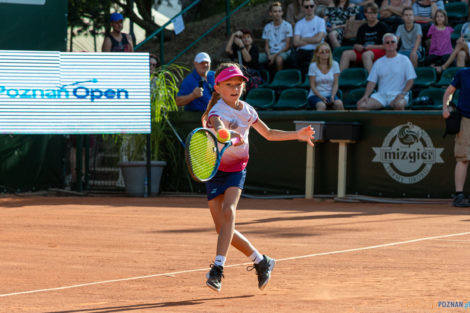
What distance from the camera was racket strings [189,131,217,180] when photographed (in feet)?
18.2

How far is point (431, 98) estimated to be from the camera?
14.3 metres

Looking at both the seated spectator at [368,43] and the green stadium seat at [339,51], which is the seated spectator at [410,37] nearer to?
the seated spectator at [368,43]

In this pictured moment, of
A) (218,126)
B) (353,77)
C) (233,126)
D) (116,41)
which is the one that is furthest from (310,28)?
(218,126)

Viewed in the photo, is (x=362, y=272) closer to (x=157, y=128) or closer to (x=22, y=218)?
(x=22, y=218)

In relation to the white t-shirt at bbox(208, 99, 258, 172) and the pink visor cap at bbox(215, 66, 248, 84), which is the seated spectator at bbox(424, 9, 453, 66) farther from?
the pink visor cap at bbox(215, 66, 248, 84)

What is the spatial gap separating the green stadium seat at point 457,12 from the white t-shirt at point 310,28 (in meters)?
2.75

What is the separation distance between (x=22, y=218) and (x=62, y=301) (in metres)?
5.66

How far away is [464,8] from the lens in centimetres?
1661

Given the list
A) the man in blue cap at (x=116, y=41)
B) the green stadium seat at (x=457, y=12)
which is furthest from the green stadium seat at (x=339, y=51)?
the man in blue cap at (x=116, y=41)

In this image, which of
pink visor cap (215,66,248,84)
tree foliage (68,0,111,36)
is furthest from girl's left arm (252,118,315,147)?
tree foliage (68,0,111,36)

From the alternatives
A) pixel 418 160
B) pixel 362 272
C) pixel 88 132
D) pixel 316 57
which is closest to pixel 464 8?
pixel 316 57

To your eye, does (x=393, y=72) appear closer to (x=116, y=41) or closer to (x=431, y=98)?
(x=431, y=98)

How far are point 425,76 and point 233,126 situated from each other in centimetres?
951

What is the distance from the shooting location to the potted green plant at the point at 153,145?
1450 cm
